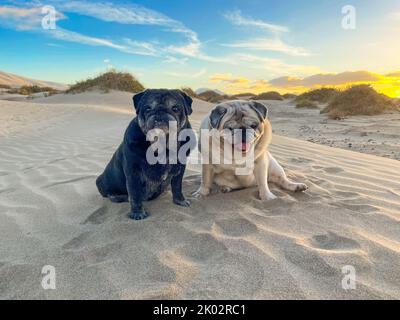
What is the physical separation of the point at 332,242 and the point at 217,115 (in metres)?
1.35

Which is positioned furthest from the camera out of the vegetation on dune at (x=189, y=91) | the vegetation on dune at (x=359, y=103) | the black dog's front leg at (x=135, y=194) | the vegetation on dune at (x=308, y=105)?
the vegetation on dune at (x=189, y=91)

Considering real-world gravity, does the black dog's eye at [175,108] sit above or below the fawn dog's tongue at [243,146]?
above

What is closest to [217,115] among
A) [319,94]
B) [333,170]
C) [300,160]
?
[333,170]

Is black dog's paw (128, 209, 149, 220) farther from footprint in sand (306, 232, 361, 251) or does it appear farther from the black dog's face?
footprint in sand (306, 232, 361, 251)

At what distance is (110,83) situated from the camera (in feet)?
65.8

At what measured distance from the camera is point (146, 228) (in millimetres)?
2713

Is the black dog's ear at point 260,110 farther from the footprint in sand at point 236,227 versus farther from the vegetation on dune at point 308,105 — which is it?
the vegetation on dune at point 308,105

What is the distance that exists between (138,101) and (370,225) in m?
2.01

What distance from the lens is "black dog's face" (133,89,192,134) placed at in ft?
8.72

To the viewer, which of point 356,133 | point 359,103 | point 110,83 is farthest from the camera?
point 110,83

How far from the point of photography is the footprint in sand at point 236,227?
2596 millimetres

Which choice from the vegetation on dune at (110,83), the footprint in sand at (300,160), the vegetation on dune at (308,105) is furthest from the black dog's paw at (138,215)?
the vegetation on dune at (110,83)

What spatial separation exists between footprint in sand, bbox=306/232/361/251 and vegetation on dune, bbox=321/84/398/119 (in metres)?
11.4

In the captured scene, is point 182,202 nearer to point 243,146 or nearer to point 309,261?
point 243,146
